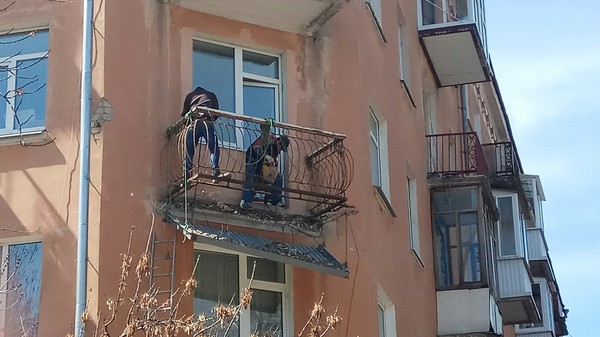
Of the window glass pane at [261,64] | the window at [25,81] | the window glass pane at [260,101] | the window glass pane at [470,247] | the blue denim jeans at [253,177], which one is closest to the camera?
the blue denim jeans at [253,177]

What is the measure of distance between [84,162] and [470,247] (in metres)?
8.83

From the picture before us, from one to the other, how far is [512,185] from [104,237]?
45.6 feet

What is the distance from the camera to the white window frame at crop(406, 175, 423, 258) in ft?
66.6

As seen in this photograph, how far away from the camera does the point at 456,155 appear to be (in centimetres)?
2314

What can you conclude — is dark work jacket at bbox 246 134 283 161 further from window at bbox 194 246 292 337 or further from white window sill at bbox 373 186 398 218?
white window sill at bbox 373 186 398 218

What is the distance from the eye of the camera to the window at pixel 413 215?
20.4 meters

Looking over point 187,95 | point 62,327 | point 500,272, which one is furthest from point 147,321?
point 500,272

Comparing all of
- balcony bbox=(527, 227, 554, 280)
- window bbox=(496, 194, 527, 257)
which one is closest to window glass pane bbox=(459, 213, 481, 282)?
window bbox=(496, 194, 527, 257)

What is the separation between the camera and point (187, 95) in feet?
50.9

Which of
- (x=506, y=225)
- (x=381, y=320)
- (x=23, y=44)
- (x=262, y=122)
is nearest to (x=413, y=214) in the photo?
(x=381, y=320)

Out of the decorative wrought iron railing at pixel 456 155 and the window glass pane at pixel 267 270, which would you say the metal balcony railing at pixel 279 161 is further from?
the decorative wrought iron railing at pixel 456 155

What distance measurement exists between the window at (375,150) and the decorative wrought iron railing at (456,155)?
3.56 m

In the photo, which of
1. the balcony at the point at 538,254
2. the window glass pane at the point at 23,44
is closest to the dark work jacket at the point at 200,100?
the window glass pane at the point at 23,44

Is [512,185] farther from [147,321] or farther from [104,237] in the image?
[147,321]
